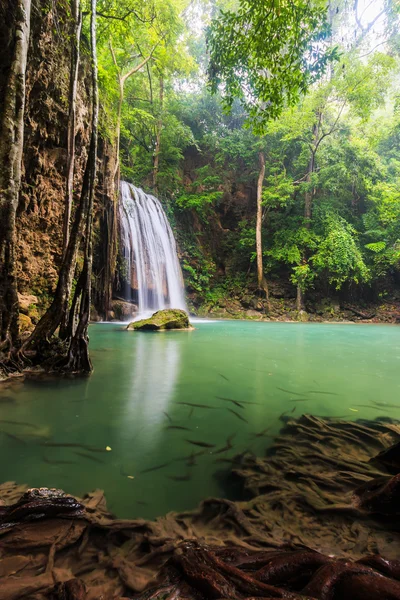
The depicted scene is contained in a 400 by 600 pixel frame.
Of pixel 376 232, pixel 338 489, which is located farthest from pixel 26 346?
pixel 376 232

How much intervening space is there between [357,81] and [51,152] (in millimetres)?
16736

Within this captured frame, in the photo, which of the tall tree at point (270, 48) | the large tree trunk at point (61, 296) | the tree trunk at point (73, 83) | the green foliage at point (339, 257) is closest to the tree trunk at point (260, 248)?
the green foliage at point (339, 257)

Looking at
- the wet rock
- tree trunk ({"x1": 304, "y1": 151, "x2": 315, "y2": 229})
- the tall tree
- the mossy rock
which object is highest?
tree trunk ({"x1": 304, "y1": 151, "x2": 315, "y2": 229})

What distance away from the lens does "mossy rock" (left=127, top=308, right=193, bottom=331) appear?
1037cm

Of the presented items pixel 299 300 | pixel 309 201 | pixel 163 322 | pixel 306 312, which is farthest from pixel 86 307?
pixel 309 201

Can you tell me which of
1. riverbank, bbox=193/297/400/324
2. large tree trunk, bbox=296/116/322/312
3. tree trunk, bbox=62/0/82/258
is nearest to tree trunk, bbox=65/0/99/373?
tree trunk, bbox=62/0/82/258

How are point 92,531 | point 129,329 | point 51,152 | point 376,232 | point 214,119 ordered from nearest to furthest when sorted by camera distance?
point 92,531, point 51,152, point 129,329, point 376,232, point 214,119

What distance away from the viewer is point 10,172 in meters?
3.81

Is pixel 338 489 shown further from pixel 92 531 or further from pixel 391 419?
pixel 391 419

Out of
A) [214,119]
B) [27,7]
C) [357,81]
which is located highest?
[214,119]

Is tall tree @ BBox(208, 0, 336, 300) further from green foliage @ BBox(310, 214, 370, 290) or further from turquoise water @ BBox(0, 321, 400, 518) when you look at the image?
green foliage @ BBox(310, 214, 370, 290)

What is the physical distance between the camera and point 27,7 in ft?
13.3

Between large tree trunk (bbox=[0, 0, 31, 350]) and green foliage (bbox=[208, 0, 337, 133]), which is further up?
green foliage (bbox=[208, 0, 337, 133])

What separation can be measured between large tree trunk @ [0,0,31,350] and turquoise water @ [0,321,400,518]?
95 cm
